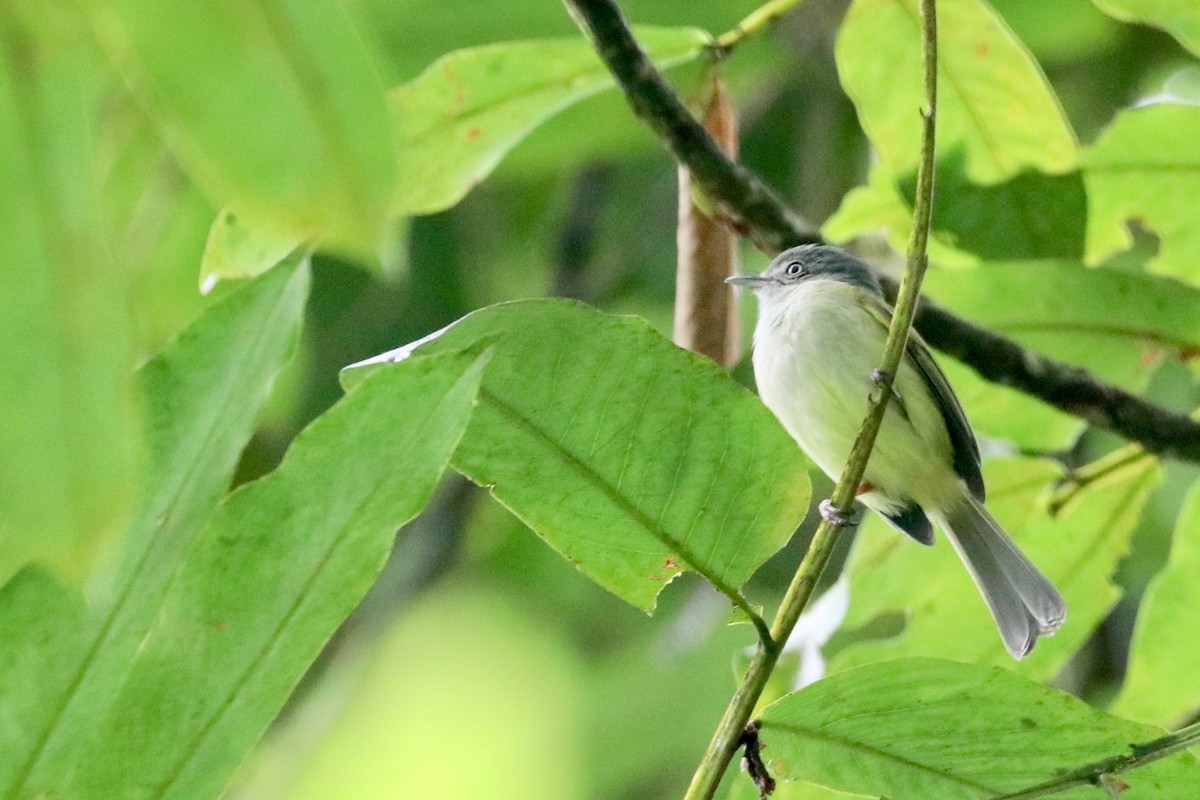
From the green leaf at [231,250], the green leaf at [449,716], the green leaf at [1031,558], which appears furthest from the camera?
the green leaf at [449,716]

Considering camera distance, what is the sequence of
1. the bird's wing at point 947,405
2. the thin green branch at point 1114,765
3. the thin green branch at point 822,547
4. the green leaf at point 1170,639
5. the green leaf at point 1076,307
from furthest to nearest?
the bird's wing at point 947,405
the green leaf at point 1076,307
the green leaf at point 1170,639
the thin green branch at point 1114,765
the thin green branch at point 822,547

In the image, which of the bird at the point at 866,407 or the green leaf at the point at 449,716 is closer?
the bird at the point at 866,407

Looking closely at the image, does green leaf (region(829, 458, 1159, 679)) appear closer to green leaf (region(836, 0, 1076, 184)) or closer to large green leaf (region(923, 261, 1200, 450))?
large green leaf (region(923, 261, 1200, 450))

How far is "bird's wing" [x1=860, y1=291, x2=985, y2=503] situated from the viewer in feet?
8.32

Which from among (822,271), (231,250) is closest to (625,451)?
(231,250)

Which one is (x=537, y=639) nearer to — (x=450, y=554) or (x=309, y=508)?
(x=450, y=554)

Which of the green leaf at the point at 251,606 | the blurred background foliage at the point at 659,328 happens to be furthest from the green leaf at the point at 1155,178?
the green leaf at the point at 251,606

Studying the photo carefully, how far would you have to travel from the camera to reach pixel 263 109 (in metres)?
0.56

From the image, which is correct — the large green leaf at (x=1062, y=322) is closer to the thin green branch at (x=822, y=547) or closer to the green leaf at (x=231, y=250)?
the thin green branch at (x=822, y=547)

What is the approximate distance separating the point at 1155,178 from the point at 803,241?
58 centimetres

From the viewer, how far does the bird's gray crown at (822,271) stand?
10.2 ft

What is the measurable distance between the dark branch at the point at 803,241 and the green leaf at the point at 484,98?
0.18m

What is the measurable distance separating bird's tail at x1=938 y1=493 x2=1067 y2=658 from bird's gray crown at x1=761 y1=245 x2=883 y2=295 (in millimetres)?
866

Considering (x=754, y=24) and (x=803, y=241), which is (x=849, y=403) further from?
(x=754, y=24)
